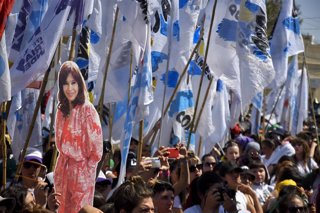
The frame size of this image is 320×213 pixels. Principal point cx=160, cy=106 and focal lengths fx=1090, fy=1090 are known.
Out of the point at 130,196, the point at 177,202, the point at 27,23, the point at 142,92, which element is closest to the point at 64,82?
the point at 130,196

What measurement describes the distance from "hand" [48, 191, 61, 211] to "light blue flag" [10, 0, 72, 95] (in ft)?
5.09

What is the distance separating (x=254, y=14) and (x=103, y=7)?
1837mm

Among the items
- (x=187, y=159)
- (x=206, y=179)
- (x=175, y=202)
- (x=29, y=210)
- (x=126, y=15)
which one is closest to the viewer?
(x=29, y=210)

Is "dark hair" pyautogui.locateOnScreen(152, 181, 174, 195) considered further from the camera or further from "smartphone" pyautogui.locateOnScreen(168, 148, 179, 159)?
"smartphone" pyautogui.locateOnScreen(168, 148, 179, 159)

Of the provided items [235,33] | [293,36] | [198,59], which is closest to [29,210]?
[235,33]

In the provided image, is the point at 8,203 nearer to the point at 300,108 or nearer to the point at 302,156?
the point at 302,156

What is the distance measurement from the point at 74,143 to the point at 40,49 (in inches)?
59.4

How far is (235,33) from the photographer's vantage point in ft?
44.1

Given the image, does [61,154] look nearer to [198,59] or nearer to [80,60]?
[80,60]

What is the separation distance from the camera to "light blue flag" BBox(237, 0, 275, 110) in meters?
13.0

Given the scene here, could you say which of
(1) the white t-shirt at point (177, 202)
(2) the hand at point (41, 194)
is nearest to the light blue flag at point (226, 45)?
(1) the white t-shirt at point (177, 202)

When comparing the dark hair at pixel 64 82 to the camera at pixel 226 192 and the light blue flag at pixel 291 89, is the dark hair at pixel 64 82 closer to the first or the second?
the camera at pixel 226 192

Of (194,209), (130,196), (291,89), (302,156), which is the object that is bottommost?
(302,156)

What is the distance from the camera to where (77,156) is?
7.79 meters
